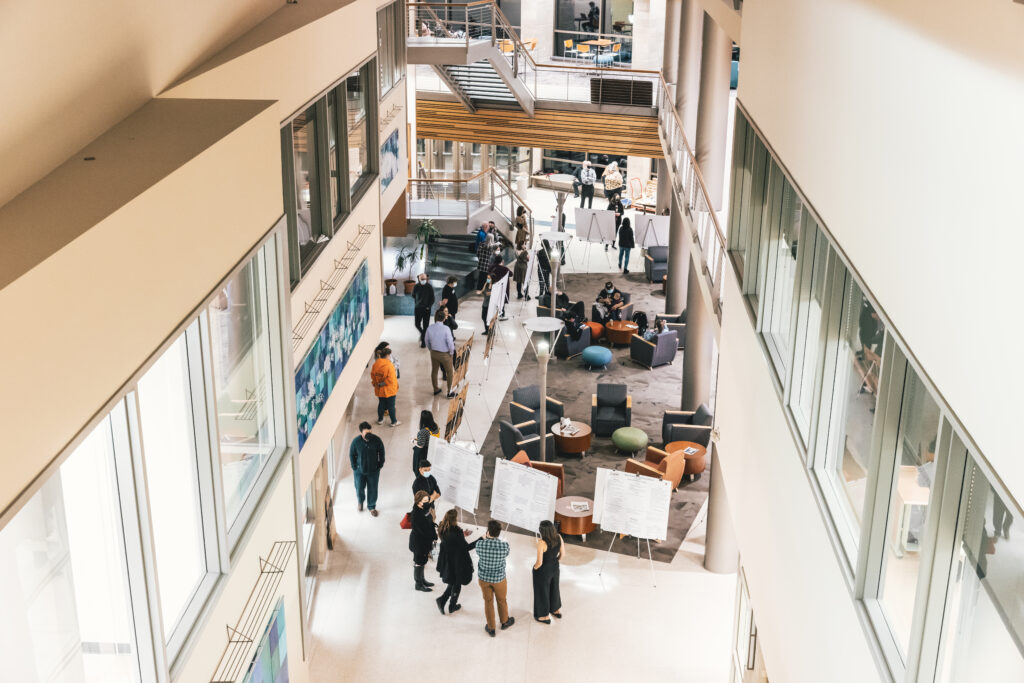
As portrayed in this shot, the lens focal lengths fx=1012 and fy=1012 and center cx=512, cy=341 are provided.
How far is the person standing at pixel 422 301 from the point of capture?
→ 1775cm

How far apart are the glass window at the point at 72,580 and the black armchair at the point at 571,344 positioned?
14.3 m

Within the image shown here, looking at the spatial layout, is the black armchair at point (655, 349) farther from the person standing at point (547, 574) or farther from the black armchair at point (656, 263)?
the person standing at point (547, 574)

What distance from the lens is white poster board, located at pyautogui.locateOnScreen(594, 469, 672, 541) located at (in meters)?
11.1

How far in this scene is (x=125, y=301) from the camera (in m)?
3.55

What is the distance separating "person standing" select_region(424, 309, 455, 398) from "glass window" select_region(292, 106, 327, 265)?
6.69m

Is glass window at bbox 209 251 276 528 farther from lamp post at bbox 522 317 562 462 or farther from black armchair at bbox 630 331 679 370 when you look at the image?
black armchair at bbox 630 331 679 370

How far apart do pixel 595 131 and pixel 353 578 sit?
1355 centimetres

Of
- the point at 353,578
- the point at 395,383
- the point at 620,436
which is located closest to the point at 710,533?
the point at 620,436

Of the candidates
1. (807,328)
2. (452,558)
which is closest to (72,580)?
(807,328)

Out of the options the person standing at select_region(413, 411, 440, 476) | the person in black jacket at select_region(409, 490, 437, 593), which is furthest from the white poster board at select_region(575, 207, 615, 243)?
the person in black jacket at select_region(409, 490, 437, 593)

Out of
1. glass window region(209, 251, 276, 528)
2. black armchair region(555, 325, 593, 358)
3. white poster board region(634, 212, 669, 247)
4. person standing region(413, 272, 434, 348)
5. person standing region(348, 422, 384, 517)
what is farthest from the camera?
white poster board region(634, 212, 669, 247)

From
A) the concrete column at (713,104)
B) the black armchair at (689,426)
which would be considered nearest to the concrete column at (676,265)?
the concrete column at (713,104)

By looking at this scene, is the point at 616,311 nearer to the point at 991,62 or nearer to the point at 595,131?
the point at 595,131

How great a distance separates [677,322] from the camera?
756 inches
